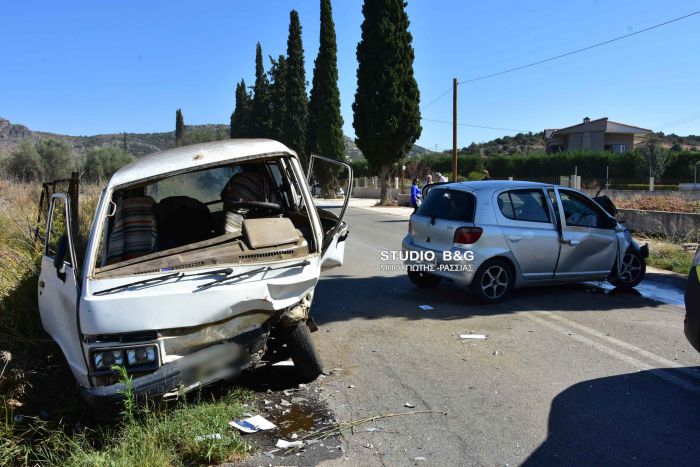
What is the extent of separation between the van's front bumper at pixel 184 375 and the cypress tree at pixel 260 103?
177ft

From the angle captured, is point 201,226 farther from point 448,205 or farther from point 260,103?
point 260,103

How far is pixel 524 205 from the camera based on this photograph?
789 centimetres

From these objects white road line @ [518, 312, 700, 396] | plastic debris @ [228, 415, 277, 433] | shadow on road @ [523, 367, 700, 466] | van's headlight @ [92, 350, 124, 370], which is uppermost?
van's headlight @ [92, 350, 124, 370]

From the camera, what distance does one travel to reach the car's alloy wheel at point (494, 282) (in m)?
7.61

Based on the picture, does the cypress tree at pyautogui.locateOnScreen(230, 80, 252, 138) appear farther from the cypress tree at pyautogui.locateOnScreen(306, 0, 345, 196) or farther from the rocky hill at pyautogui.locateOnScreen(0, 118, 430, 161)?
the cypress tree at pyautogui.locateOnScreen(306, 0, 345, 196)

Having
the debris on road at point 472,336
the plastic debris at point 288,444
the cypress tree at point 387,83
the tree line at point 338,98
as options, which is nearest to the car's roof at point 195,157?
the plastic debris at point 288,444

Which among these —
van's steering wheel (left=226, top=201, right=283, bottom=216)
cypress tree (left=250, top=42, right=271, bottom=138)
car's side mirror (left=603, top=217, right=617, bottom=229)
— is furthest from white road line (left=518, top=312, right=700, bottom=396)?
cypress tree (left=250, top=42, right=271, bottom=138)

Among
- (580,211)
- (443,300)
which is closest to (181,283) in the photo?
(443,300)

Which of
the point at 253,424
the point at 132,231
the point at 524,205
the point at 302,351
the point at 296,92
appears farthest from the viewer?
the point at 296,92

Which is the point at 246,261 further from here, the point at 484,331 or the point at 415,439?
the point at 484,331

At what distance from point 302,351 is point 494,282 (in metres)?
3.72

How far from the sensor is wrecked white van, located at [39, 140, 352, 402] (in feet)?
12.3

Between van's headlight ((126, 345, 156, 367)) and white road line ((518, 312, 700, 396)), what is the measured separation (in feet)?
13.8

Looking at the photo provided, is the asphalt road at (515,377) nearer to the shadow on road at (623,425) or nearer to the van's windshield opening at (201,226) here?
the shadow on road at (623,425)
